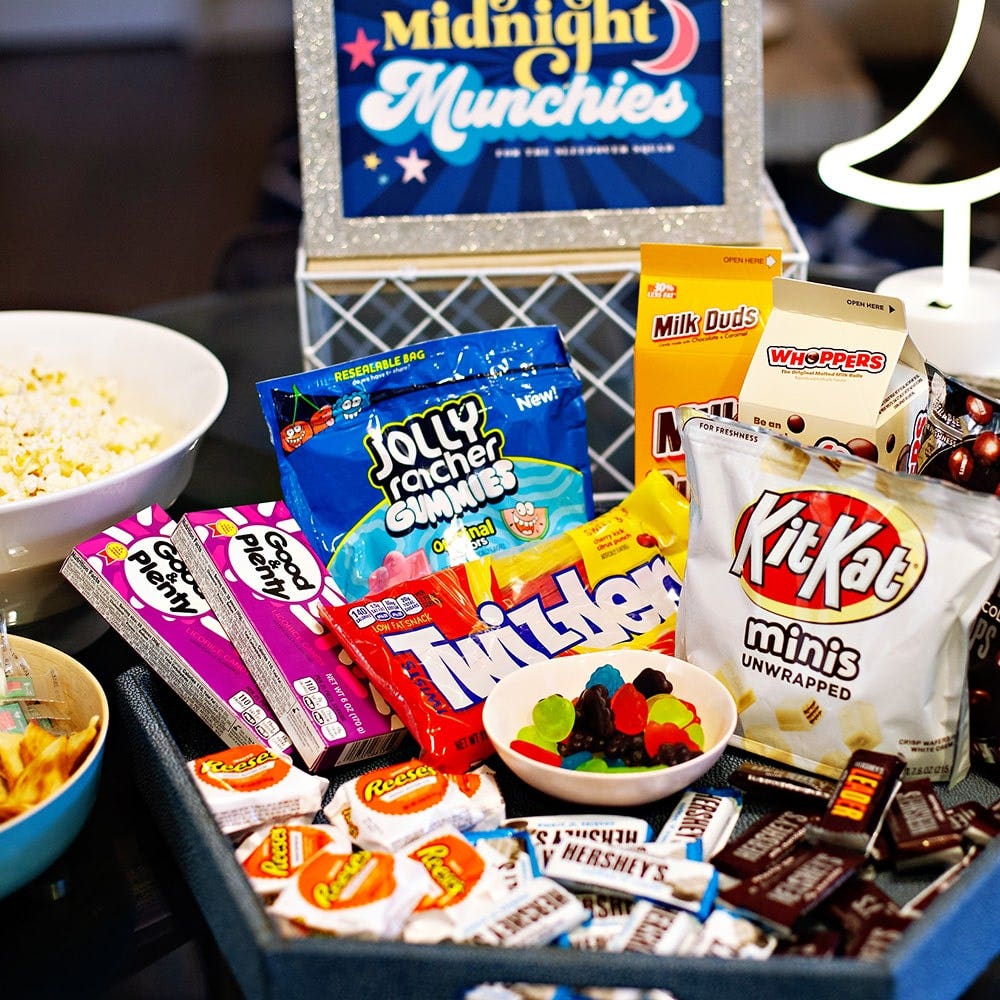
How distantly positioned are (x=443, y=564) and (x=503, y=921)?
533mm

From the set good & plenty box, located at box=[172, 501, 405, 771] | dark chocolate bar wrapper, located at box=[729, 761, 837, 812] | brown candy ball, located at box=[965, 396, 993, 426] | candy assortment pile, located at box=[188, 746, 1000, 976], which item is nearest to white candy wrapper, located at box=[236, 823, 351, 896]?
candy assortment pile, located at box=[188, 746, 1000, 976]

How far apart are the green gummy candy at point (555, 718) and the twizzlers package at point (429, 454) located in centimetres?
30

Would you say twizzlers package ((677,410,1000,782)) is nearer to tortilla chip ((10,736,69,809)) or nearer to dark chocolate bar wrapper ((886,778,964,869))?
dark chocolate bar wrapper ((886,778,964,869))

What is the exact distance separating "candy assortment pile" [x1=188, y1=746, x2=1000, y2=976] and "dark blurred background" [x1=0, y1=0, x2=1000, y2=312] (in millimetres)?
1097

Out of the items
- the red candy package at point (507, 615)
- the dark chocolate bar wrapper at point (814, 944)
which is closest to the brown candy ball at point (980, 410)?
the red candy package at point (507, 615)

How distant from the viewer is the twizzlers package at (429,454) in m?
1.36

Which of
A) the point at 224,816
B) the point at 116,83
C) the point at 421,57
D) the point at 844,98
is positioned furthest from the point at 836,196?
the point at 116,83

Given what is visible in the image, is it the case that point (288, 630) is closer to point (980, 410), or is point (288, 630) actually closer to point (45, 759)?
point (45, 759)

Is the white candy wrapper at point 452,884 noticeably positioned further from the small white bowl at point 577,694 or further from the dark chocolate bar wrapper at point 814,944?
the dark chocolate bar wrapper at point 814,944

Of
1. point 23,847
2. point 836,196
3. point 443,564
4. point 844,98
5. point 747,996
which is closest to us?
point 747,996

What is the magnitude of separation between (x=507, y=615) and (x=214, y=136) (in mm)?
4246

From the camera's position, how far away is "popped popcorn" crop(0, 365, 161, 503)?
4.29ft

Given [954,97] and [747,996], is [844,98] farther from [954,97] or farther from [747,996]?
[747,996]

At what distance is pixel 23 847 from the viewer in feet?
3.15
